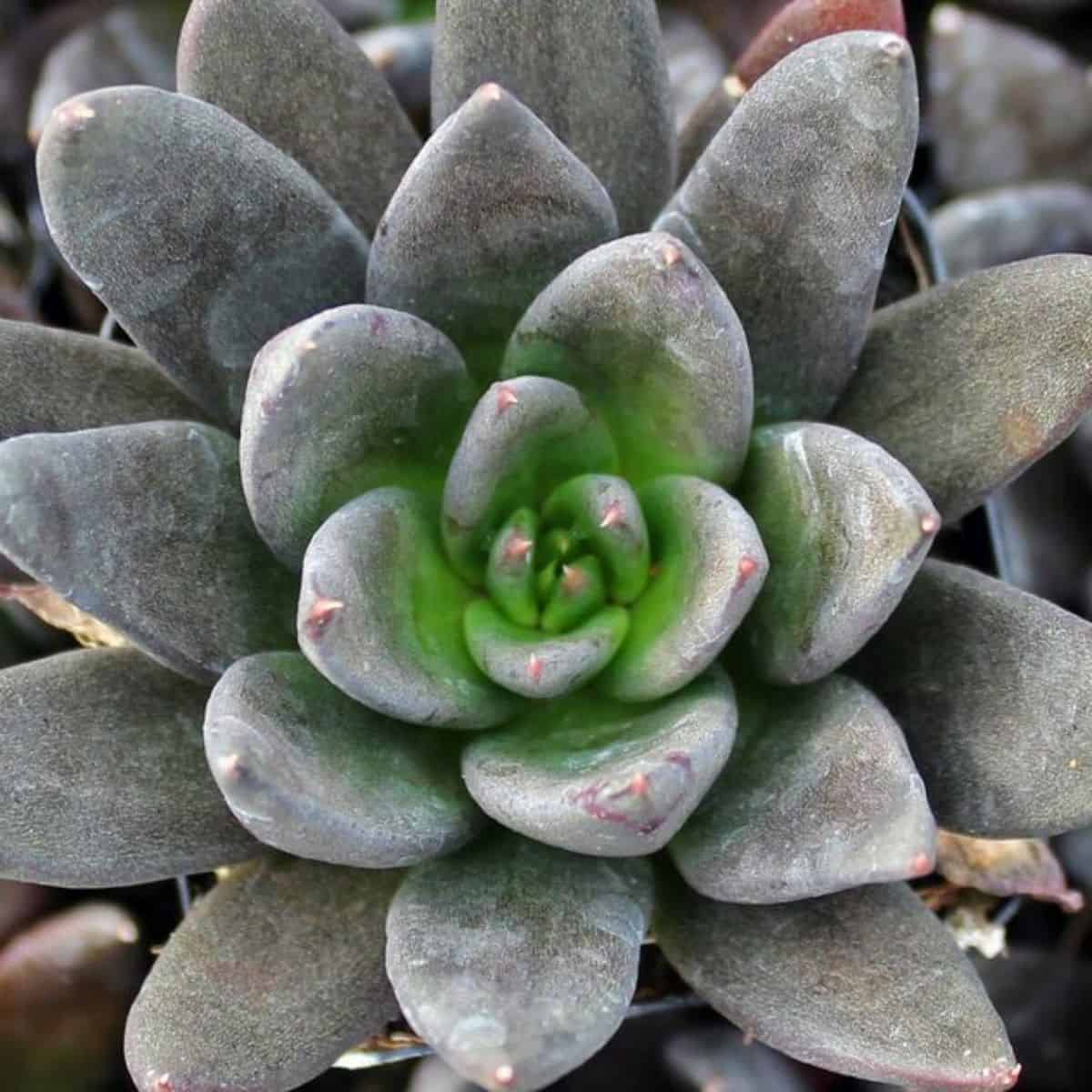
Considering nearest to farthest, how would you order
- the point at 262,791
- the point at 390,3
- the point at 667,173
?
the point at 262,791 < the point at 667,173 < the point at 390,3

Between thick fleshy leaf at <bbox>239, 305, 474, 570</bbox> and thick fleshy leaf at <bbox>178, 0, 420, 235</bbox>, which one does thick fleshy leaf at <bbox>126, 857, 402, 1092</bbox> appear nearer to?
thick fleshy leaf at <bbox>239, 305, 474, 570</bbox>

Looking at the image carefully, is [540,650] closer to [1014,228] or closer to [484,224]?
[484,224]

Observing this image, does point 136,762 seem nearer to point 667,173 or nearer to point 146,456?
point 146,456

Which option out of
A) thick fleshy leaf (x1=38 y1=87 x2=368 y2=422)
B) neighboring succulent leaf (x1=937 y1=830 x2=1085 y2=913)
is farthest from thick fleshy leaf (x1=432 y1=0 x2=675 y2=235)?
neighboring succulent leaf (x1=937 y1=830 x2=1085 y2=913)

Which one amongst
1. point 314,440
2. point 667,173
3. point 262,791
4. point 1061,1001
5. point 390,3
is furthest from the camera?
point 390,3

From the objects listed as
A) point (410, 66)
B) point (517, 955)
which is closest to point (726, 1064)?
point (517, 955)

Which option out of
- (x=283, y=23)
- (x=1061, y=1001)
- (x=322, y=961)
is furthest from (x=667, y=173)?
(x=1061, y=1001)
